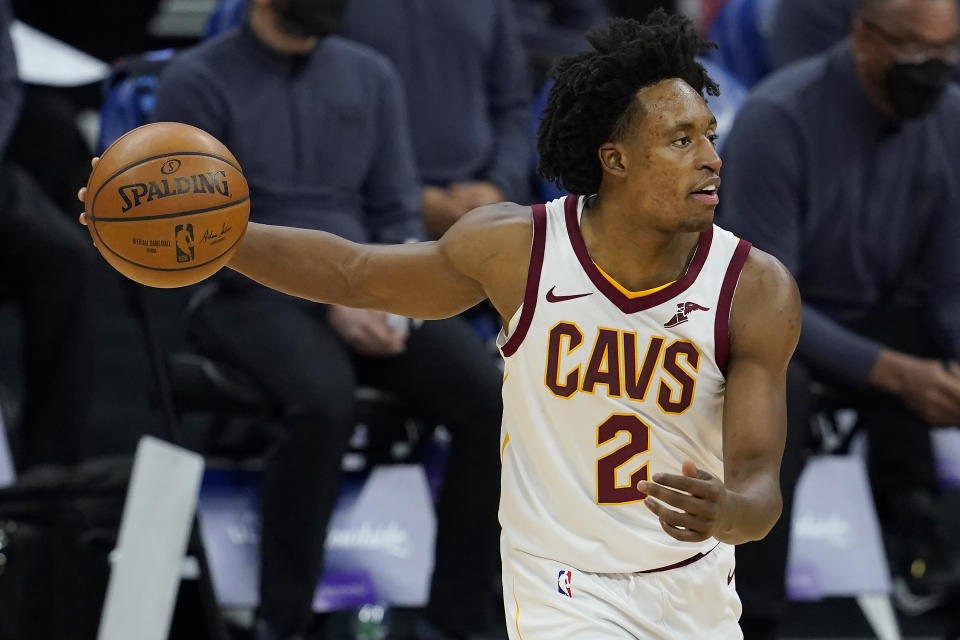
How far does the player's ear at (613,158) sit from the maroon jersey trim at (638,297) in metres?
0.15

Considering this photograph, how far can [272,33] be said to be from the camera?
15.9 feet

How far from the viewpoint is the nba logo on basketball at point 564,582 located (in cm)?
309

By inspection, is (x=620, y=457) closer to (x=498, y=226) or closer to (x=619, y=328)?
(x=619, y=328)

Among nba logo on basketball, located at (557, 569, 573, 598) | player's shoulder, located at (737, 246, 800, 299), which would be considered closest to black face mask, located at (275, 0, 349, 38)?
player's shoulder, located at (737, 246, 800, 299)

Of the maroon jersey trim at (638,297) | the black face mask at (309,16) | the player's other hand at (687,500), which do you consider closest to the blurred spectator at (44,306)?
the black face mask at (309,16)

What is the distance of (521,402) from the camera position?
10.4 feet

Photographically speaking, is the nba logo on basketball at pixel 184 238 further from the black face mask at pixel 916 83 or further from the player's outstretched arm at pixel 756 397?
the black face mask at pixel 916 83

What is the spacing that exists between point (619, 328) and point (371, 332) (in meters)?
1.61

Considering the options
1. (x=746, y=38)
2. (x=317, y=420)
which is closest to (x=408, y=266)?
(x=317, y=420)

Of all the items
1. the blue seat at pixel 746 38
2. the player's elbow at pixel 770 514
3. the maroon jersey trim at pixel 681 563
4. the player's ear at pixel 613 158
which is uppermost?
the player's ear at pixel 613 158

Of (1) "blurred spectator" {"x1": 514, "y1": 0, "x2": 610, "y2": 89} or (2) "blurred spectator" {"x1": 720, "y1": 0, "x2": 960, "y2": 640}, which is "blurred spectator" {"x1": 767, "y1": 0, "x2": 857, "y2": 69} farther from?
(1) "blurred spectator" {"x1": 514, "y1": 0, "x2": 610, "y2": 89}

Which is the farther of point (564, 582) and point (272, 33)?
point (272, 33)

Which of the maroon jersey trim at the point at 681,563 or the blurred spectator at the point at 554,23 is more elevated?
the maroon jersey trim at the point at 681,563

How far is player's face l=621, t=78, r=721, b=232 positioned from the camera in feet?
9.84
